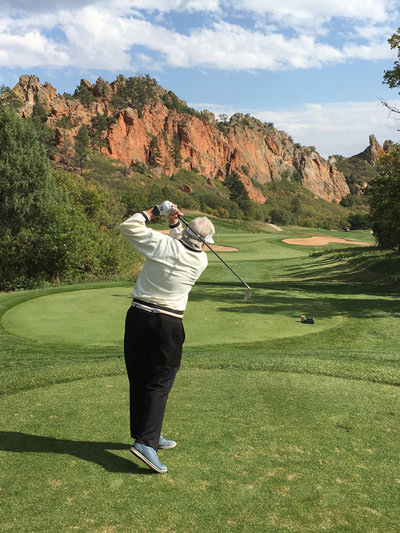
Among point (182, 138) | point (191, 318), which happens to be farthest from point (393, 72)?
point (182, 138)

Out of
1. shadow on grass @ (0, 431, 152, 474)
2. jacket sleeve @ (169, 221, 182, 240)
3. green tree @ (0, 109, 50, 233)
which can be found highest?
green tree @ (0, 109, 50, 233)

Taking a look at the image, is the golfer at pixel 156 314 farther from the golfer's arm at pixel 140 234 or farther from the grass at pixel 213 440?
the grass at pixel 213 440

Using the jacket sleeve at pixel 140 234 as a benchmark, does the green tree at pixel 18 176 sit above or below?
above

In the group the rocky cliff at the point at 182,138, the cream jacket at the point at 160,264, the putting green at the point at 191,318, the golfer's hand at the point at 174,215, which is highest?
the rocky cliff at the point at 182,138

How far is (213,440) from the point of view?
4340mm

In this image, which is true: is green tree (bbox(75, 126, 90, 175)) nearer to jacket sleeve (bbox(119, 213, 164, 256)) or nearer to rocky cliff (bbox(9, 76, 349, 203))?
rocky cliff (bbox(9, 76, 349, 203))

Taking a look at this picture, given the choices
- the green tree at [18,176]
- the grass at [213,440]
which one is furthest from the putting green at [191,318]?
the green tree at [18,176]

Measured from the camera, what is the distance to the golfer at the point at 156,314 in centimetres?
411

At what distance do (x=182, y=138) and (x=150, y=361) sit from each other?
144983 millimetres

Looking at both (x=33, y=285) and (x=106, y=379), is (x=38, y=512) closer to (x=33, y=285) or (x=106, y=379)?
(x=106, y=379)

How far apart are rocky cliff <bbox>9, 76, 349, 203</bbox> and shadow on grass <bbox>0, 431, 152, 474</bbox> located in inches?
4236

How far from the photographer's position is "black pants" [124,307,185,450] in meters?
4.12

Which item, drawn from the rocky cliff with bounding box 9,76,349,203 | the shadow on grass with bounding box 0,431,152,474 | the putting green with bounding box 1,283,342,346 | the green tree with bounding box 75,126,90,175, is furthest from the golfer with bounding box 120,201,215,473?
the rocky cliff with bounding box 9,76,349,203

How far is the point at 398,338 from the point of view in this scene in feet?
34.9
